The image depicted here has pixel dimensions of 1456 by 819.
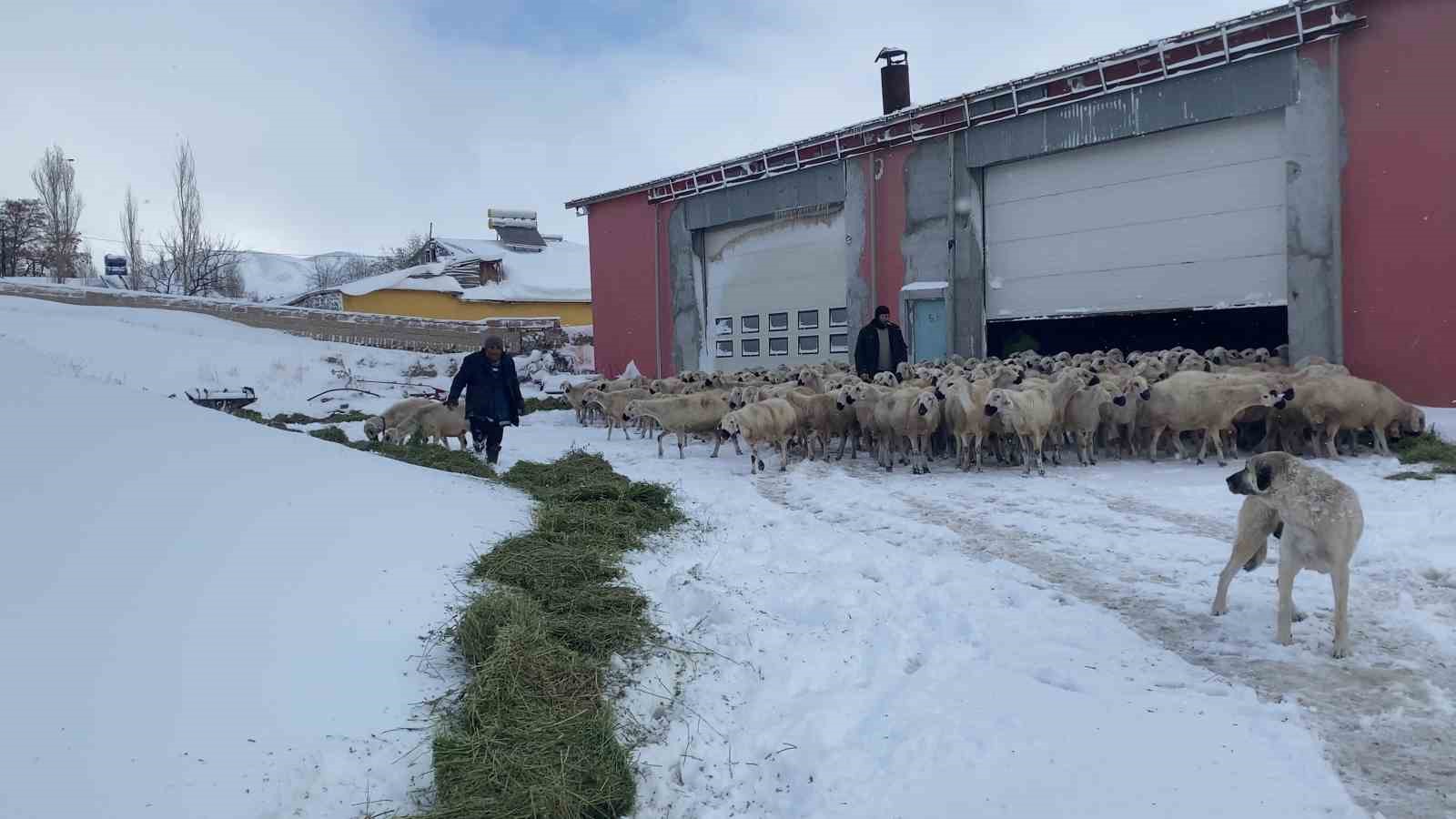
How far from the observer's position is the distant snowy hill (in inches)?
4400

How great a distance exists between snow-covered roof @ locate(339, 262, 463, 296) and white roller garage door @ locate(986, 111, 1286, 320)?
30.4 meters

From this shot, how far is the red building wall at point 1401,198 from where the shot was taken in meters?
13.2

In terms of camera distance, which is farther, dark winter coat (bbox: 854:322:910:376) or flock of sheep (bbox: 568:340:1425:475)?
dark winter coat (bbox: 854:322:910:376)

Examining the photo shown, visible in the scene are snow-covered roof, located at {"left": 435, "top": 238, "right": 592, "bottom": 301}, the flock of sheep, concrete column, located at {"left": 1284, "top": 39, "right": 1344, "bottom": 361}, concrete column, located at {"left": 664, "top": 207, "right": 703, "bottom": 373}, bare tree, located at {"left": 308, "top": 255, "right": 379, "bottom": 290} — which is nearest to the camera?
the flock of sheep

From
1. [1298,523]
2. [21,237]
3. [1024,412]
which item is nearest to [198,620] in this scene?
[1298,523]

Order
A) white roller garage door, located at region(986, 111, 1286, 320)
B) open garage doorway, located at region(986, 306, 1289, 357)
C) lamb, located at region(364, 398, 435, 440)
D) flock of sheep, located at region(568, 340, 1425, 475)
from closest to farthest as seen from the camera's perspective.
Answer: flock of sheep, located at region(568, 340, 1425, 475), lamb, located at region(364, 398, 435, 440), white roller garage door, located at region(986, 111, 1286, 320), open garage doorway, located at region(986, 306, 1289, 357)

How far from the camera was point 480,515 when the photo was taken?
7.18 m

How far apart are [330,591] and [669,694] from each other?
5.79ft

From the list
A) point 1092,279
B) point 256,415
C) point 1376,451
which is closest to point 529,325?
point 256,415

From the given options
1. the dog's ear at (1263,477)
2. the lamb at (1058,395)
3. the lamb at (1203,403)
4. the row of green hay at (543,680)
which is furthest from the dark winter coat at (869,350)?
the dog's ear at (1263,477)

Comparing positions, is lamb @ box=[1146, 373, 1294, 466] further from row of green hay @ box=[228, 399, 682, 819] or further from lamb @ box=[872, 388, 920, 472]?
row of green hay @ box=[228, 399, 682, 819]

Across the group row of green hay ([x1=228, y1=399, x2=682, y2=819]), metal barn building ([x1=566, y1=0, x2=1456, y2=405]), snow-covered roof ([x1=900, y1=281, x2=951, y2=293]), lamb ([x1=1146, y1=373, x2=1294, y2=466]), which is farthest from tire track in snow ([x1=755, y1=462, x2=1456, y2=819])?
snow-covered roof ([x1=900, y1=281, x2=951, y2=293])

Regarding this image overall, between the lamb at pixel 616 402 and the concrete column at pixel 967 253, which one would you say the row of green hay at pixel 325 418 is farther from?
the concrete column at pixel 967 253

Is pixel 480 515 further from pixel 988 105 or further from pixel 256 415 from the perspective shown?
pixel 988 105
